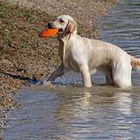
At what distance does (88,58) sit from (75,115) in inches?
105

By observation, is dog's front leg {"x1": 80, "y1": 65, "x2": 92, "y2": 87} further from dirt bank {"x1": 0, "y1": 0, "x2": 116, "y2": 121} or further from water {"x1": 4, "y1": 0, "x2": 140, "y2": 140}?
dirt bank {"x1": 0, "y1": 0, "x2": 116, "y2": 121}

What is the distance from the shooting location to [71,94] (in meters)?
12.2

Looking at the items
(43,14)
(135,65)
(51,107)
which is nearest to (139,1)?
(43,14)

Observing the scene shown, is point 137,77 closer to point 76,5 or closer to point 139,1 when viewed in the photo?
point 76,5

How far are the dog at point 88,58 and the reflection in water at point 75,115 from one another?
0.31 meters

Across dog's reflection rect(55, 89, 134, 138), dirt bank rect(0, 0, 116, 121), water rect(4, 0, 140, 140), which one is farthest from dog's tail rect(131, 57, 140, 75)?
dirt bank rect(0, 0, 116, 121)

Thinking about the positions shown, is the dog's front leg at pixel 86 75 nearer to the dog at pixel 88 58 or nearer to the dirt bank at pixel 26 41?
the dog at pixel 88 58

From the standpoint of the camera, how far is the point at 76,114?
10.5 meters

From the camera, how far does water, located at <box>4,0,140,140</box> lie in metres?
9.27

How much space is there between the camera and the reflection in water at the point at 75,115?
366 inches

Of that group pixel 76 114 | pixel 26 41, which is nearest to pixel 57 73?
pixel 76 114

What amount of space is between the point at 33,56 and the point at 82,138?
6672 mm

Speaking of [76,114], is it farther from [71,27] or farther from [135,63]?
[135,63]

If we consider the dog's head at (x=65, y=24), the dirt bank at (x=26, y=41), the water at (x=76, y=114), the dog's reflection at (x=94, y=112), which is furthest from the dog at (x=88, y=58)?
the dirt bank at (x=26, y=41)
